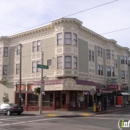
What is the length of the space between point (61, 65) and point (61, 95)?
425 centimetres

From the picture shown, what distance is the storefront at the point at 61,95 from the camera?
27406 millimetres

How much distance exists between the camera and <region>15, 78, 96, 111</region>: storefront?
89.9 feet

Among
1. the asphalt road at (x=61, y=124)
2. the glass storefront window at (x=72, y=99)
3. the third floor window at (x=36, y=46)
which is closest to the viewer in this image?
the asphalt road at (x=61, y=124)

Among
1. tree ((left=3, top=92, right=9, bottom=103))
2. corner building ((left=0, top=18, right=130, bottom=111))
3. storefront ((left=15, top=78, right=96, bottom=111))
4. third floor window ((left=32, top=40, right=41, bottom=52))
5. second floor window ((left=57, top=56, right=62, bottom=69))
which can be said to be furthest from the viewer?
tree ((left=3, top=92, right=9, bottom=103))

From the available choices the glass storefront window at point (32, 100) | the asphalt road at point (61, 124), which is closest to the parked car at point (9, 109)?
the glass storefront window at point (32, 100)

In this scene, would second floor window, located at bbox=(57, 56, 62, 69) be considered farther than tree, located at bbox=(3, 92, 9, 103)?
No

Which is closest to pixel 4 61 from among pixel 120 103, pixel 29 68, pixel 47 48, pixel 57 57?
pixel 29 68

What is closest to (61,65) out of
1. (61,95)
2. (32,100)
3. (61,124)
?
(61,95)

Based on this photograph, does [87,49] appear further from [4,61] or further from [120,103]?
[4,61]

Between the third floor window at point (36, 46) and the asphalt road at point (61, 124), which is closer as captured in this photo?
the asphalt road at point (61, 124)

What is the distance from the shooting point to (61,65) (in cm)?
2839

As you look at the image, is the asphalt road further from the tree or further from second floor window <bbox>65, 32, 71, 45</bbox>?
the tree

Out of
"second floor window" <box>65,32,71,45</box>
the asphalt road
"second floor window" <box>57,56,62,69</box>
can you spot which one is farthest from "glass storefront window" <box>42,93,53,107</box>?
the asphalt road

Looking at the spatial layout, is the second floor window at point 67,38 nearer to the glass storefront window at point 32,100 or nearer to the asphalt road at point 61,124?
the glass storefront window at point 32,100
